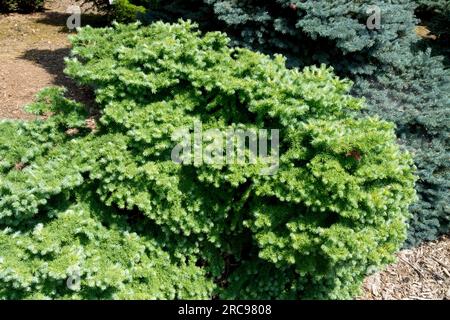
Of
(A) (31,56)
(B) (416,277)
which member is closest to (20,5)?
(A) (31,56)

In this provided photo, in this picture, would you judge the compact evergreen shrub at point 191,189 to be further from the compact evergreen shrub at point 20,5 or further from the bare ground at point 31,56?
the compact evergreen shrub at point 20,5

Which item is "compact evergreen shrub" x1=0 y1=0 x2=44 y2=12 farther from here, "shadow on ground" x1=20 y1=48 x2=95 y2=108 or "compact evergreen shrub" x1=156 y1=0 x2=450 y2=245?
"compact evergreen shrub" x1=156 y1=0 x2=450 y2=245

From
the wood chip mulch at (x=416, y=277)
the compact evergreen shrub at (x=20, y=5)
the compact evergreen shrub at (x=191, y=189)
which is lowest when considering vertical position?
the wood chip mulch at (x=416, y=277)

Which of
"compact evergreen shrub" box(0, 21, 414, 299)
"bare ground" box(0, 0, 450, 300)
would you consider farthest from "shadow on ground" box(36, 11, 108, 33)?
"compact evergreen shrub" box(0, 21, 414, 299)

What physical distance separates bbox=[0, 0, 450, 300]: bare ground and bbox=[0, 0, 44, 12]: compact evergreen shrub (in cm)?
22

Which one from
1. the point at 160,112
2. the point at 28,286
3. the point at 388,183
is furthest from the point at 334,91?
the point at 28,286

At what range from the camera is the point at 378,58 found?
5.00 m

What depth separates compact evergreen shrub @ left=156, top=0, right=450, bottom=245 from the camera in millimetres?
4676

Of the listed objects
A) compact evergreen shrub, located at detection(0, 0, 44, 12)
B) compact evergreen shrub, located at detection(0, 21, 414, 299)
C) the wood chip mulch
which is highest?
compact evergreen shrub, located at detection(0, 0, 44, 12)

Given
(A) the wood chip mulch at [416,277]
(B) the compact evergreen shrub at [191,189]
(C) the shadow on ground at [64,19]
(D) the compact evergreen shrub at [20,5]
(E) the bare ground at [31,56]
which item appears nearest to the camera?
(B) the compact evergreen shrub at [191,189]

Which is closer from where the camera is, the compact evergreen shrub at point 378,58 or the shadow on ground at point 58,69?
the compact evergreen shrub at point 378,58

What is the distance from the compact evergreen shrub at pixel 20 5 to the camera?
9703 mm

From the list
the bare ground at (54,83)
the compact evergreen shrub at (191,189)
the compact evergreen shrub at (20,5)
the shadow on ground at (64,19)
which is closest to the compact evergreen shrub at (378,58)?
the bare ground at (54,83)

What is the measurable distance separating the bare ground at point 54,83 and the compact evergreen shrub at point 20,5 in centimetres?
22
